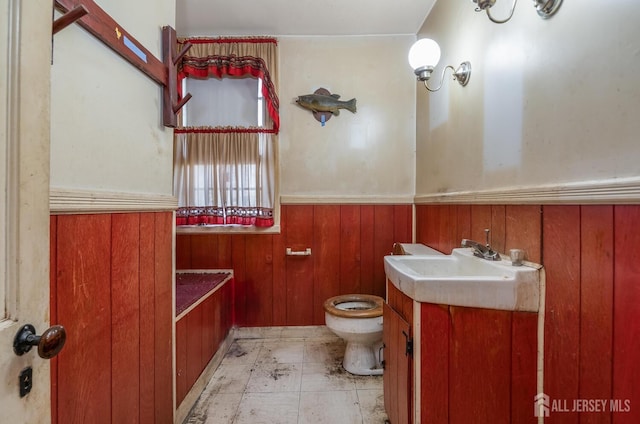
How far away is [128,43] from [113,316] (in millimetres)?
960

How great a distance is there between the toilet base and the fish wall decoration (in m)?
1.75

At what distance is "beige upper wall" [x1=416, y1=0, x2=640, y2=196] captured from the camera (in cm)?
83

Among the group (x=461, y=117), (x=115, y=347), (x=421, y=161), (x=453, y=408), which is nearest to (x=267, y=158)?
(x=421, y=161)

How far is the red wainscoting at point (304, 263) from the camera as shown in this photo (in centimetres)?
256

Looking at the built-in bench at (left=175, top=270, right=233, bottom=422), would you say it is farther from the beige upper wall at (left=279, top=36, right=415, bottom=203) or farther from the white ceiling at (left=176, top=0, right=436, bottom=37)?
the white ceiling at (left=176, top=0, right=436, bottom=37)

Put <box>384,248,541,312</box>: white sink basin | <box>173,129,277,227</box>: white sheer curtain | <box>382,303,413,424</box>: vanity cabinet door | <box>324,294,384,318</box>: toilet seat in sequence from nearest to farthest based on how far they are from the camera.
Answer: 1. <box>384,248,541,312</box>: white sink basin
2. <box>382,303,413,424</box>: vanity cabinet door
3. <box>324,294,384,318</box>: toilet seat
4. <box>173,129,277,227</box>: white sheer curtain

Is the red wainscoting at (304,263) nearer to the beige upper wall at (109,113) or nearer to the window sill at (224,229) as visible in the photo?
the window sill at (224,229)

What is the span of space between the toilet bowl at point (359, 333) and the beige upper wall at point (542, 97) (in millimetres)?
970

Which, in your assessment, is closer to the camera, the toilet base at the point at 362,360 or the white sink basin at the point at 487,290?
the white sink basin at the point at 487,290

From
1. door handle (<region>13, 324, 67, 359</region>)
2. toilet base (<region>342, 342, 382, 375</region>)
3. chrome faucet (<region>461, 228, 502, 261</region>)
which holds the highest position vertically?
chrome faucet (<region>461, 228, 502, 261</region>)

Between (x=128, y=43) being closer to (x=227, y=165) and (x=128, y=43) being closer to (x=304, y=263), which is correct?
(x=227, y=165)

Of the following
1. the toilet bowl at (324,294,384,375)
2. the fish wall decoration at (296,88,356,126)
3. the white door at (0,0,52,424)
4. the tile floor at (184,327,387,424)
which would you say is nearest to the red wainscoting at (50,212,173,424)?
the white door at (0,0,52,424)

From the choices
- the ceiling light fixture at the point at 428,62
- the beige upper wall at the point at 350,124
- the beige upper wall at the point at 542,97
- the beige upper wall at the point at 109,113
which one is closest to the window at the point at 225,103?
the beige upper wall at the point at 350,124

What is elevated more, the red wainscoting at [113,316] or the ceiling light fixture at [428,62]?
the ceiling light fixture at [428,62]
